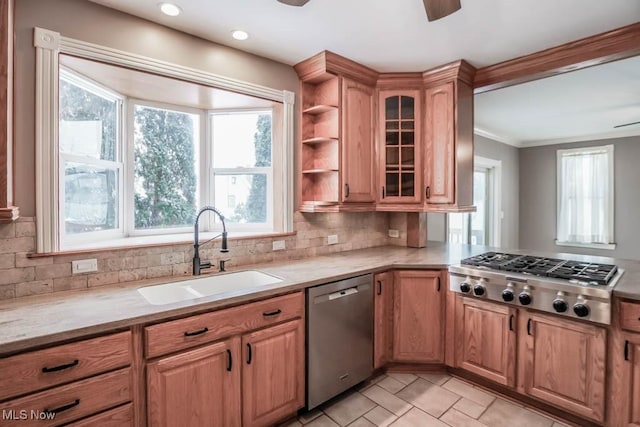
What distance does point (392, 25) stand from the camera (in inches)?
82.9

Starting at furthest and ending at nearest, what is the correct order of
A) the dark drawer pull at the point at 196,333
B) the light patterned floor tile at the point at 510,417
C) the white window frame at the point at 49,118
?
the light patterned floor tile at the point at 510,417 → the white window frame at the point at 49,118 → the dark drawer pull at the point at 196,333

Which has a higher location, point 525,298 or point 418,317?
point 525,298

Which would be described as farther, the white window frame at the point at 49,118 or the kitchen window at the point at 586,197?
the kitchen window at the point at 586,197

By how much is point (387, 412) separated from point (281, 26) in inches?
102

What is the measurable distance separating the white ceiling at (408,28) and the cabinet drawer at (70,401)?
195cm

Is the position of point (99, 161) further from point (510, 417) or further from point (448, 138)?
point (510, 417)

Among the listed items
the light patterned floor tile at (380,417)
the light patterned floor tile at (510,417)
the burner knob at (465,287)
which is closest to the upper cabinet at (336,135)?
the burner knob at (465,287)

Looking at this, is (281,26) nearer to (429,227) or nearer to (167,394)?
(167,394)

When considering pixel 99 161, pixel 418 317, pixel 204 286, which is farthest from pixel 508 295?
pixel 99 161

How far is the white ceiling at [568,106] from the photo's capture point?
2.98m

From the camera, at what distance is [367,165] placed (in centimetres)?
288

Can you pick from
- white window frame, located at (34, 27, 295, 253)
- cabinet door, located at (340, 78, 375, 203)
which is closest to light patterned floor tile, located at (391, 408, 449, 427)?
cabinet door, located at (340, 78, 375, 203)

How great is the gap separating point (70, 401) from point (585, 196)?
689 centimetres

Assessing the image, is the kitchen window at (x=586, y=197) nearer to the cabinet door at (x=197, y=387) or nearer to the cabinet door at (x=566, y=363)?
the cabinet door at (x=566, y=363)
